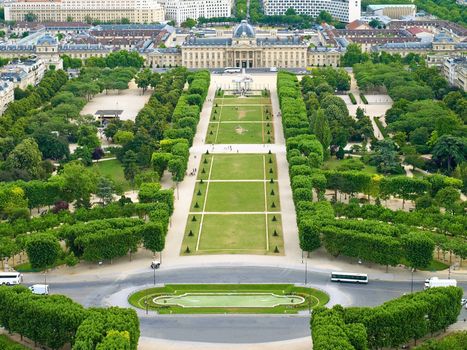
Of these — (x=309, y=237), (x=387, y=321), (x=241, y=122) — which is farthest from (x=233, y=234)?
(x=241, y=122)

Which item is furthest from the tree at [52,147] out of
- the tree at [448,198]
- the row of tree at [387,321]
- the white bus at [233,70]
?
the white bus at [233,70]

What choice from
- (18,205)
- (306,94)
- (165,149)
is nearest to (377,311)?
(18,205)

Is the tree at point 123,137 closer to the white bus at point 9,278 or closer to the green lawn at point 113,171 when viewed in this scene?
the green lawn at point 113,171

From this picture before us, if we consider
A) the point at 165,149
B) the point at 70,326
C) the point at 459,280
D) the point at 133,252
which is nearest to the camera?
the point at 70,326

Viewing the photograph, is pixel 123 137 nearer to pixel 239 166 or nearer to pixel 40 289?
pixel 239 166

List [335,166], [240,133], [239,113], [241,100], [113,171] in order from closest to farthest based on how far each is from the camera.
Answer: [113,171] < [335,166] < [240,133] < [239,113] < [241,100]

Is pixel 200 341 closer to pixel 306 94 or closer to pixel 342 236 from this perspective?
pixel 342 236
